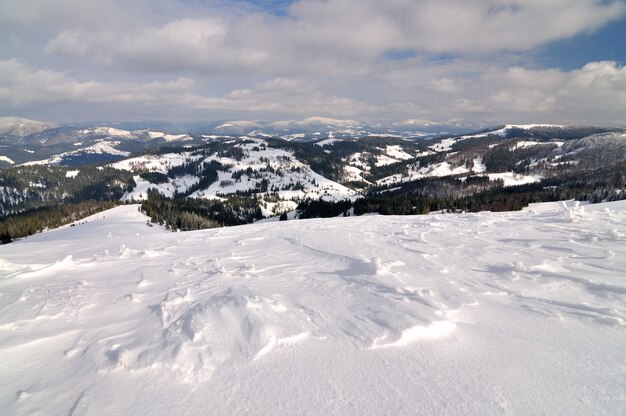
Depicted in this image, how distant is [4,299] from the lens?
28.6ft

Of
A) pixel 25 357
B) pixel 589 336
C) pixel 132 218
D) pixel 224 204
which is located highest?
pixel 589 336

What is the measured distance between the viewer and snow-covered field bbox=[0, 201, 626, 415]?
15.4ft

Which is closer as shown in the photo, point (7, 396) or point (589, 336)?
point (7, 396)

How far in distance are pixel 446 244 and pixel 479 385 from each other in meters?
10.3

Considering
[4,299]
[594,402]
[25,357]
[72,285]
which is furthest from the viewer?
[72,285]

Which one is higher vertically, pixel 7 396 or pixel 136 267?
pixel 7 396

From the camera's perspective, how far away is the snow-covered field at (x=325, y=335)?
4.69 m

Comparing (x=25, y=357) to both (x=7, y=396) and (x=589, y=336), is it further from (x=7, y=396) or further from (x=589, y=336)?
(x=589, y=336)

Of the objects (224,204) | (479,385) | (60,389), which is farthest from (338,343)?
(224,204)

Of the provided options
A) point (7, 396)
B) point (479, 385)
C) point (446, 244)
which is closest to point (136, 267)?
point (7, 396)

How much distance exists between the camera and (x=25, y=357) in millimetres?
6027

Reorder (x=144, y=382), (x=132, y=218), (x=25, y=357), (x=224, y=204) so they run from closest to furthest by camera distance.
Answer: (x=144, y=382), (x=25, y=357), (x=132, y=218), (x=224, y=204)

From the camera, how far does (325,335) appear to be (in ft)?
21.3

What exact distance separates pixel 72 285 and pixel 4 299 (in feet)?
5.09
